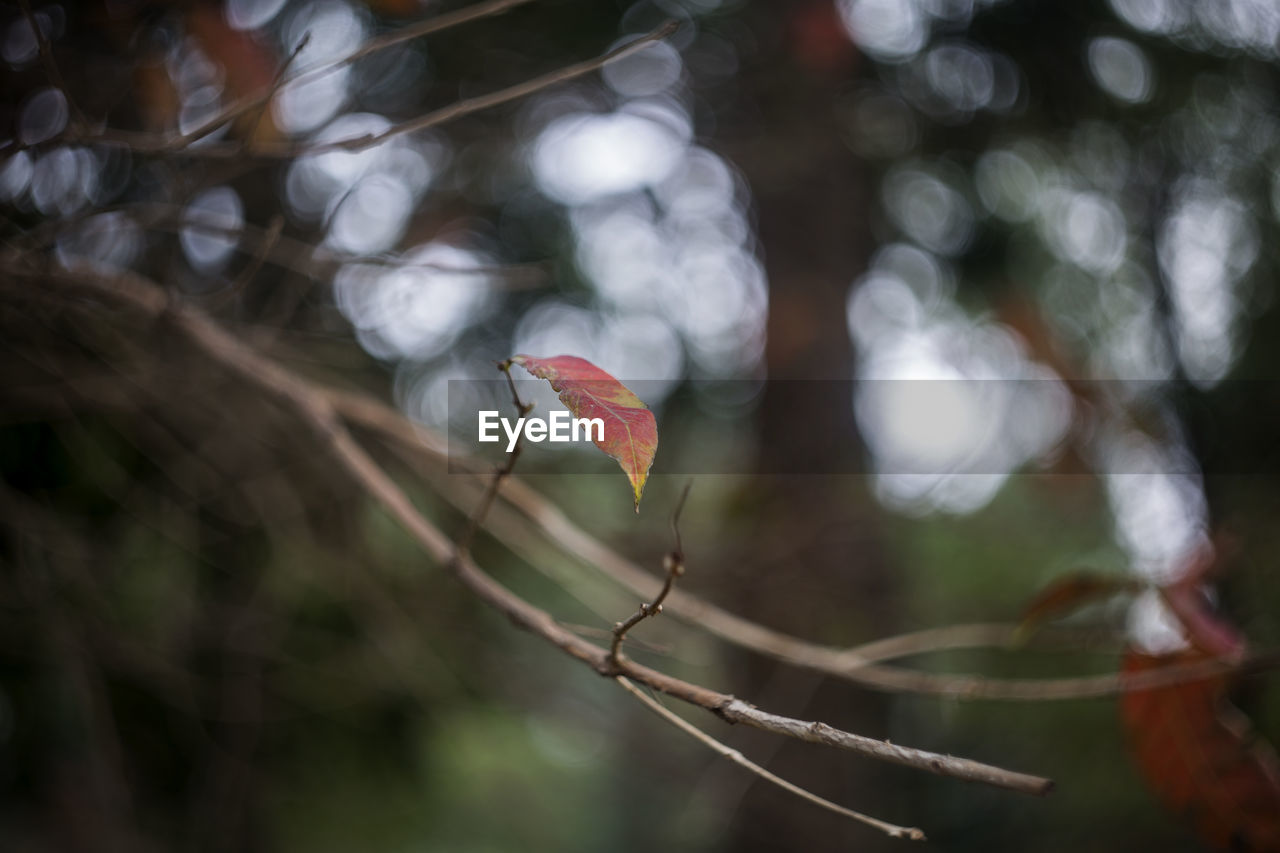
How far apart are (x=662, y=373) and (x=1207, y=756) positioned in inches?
74.8

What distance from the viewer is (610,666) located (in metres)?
0.51

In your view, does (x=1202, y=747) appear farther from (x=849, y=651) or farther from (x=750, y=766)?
(x=750, y=766)

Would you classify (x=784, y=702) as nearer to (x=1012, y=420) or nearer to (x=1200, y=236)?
(x=1012, y=420)

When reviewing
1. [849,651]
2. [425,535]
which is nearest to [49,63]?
[425,535]

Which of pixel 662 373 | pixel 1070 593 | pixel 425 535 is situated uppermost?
pixel 425 535

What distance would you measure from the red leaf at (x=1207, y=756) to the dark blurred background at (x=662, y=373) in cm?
24

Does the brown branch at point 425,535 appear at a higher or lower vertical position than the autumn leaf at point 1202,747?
higher

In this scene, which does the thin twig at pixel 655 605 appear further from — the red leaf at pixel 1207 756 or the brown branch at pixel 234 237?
the red leaf at pixel 1207 756

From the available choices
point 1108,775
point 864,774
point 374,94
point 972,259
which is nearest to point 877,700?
point 864,774

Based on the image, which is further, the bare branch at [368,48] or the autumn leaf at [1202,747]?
the autumn leaf at [1202,747]

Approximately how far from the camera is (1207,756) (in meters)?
0.90

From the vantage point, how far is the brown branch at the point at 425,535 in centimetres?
42

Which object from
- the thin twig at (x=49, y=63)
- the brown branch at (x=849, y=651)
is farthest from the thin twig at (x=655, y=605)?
the thin twig at (x=49, y=63)

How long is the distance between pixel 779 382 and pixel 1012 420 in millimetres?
847
